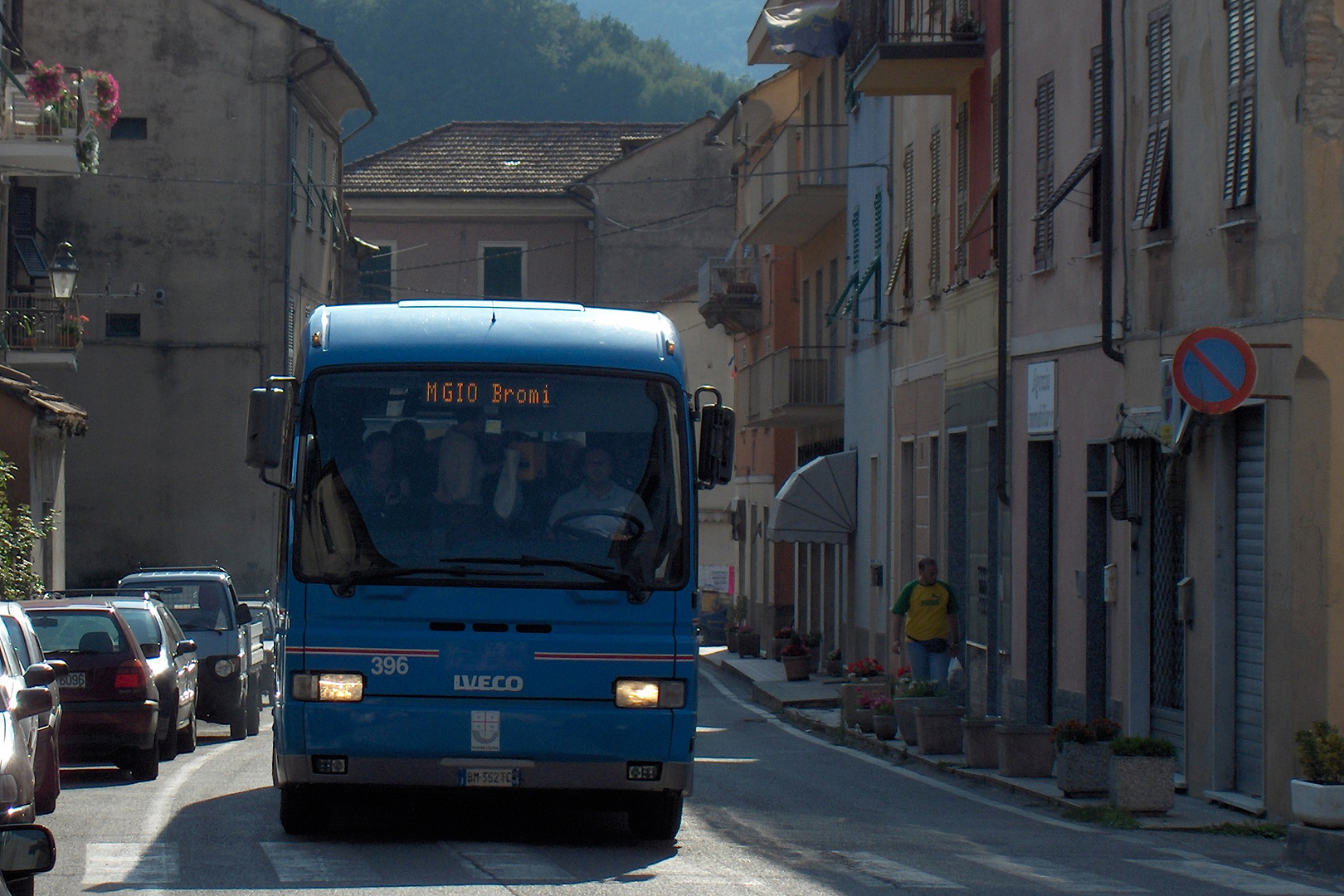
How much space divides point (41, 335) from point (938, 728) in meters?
20.5

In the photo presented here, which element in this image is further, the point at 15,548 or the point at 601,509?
the point at 15,548

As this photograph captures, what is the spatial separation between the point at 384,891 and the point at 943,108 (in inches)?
726

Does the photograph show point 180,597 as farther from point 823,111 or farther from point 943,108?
point 823,111

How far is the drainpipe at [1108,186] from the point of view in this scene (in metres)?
17.7

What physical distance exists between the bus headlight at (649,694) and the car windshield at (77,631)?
7.57 meters

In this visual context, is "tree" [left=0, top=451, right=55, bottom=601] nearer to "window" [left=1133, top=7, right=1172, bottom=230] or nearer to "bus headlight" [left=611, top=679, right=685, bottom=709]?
"window" [left=1133, top=7, right=1172, bottom=230]

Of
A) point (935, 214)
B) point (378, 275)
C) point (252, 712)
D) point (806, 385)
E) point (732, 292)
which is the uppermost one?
point (378, 275)

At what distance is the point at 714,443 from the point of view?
11.5m

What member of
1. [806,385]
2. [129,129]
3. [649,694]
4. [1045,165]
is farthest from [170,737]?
[129,129]

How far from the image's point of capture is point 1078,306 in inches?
754

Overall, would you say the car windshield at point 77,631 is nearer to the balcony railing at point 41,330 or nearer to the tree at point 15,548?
the tree at point 15,548

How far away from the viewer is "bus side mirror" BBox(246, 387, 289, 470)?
35.8 ft

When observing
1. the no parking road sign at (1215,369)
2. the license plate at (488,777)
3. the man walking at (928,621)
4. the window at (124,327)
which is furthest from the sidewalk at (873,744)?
the window at (124,327)

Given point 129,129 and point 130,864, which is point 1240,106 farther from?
point 129,129
